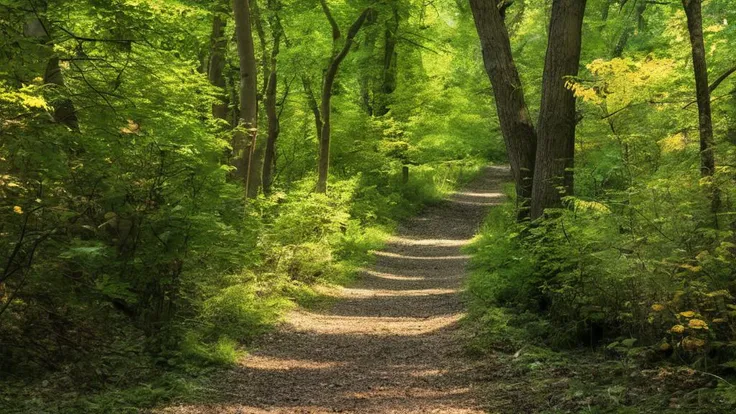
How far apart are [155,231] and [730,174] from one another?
5.63 meters

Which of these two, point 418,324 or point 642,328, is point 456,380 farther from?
point 418,324

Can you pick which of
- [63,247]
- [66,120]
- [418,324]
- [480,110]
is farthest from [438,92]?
[63,247]

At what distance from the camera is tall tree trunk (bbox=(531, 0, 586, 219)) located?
859cm

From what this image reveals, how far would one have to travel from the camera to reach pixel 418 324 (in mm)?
10023

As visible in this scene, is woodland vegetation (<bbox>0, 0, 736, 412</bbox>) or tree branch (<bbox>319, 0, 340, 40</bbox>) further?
tree branch (<bbox>319, 0, 340, 40</bbox>)

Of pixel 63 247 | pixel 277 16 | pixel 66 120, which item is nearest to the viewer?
pixel 63 247

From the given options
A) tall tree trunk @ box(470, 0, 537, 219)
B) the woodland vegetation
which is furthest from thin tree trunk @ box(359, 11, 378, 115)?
tall tree trunk @ box(470, 0, 537, 219)

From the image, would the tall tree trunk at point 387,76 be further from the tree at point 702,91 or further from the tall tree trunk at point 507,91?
the tree at point 702,91

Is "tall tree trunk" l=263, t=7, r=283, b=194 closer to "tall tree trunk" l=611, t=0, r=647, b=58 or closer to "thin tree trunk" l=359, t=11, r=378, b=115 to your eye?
"thin tree trunk" l=359, t=11, r=378, b=115

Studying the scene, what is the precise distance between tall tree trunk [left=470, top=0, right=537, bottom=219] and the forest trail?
8.30 ft

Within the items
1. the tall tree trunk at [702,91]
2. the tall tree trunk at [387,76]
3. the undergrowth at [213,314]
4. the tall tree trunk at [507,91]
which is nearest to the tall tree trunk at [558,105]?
the tall tree trunk at [507,91]

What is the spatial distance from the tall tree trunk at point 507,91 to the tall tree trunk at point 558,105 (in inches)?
26.8

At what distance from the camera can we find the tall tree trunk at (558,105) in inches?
338

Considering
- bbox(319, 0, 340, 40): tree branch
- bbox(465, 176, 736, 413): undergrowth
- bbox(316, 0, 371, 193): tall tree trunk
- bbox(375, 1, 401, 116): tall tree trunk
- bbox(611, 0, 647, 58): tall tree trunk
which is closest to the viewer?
bbox(465, 176, 736, 413): undergrowth
